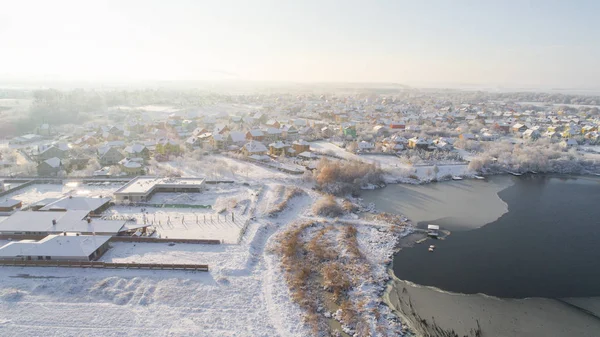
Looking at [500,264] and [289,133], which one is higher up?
[289,133]

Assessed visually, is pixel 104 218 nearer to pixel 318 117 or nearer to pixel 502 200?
pixel 502 200

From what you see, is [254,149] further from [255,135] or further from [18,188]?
[18,188]

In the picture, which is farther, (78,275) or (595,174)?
(595,174)

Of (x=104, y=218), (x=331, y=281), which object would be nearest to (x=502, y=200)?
(x=331, y=281)

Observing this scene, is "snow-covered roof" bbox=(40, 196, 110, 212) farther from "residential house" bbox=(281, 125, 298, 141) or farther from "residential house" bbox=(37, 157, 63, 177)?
"residential house" bbox=(281, 125, 298, 141)

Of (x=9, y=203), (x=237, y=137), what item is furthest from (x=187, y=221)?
(x=237, y=137)

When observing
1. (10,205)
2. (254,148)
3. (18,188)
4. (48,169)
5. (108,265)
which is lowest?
(108,265)

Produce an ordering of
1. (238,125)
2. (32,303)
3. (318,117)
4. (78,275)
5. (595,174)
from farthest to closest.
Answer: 1. (318,117)
2. (238,125)
3. (595,174)
4. (78,275)
5. (32,303)
